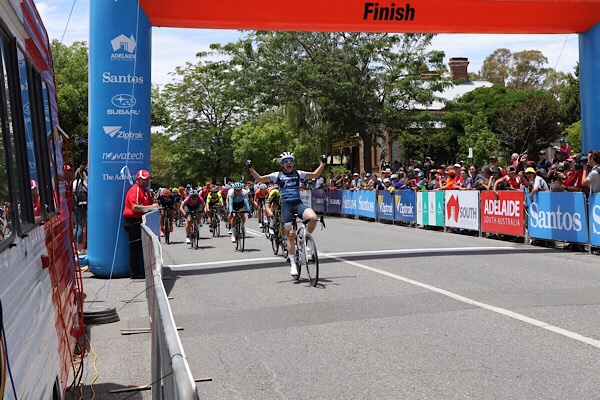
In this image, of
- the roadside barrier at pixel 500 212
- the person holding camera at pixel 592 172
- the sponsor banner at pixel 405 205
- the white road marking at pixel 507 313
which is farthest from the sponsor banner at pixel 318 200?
the white road marking at pixel 507 313

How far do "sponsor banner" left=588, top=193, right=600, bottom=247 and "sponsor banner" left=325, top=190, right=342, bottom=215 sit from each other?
22382 mm

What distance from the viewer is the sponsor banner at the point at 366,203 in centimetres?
3083

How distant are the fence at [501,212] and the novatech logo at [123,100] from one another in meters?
8.72

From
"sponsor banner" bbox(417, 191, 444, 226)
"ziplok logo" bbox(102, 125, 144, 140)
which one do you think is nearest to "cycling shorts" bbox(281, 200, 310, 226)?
"ziplok logo" bbox(102, 125, 144, 140)

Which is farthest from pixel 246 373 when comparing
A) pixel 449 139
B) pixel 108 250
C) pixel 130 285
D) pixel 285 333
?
pixel 449 139

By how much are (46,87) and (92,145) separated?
26.3 feet

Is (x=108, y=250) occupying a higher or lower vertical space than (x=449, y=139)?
lower

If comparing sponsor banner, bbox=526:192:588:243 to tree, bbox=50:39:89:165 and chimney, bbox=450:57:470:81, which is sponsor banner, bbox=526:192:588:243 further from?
chimney, bbox=450:57:470:81

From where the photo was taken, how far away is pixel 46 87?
602 centimetres

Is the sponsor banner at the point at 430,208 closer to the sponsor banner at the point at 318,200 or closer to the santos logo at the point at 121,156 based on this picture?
the santos logo at the point at 121,156

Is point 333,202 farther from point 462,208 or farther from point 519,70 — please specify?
point 519,70

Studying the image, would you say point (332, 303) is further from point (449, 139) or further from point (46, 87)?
point (449, 139)

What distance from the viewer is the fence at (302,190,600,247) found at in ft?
50.8

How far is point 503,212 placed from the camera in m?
18.9
